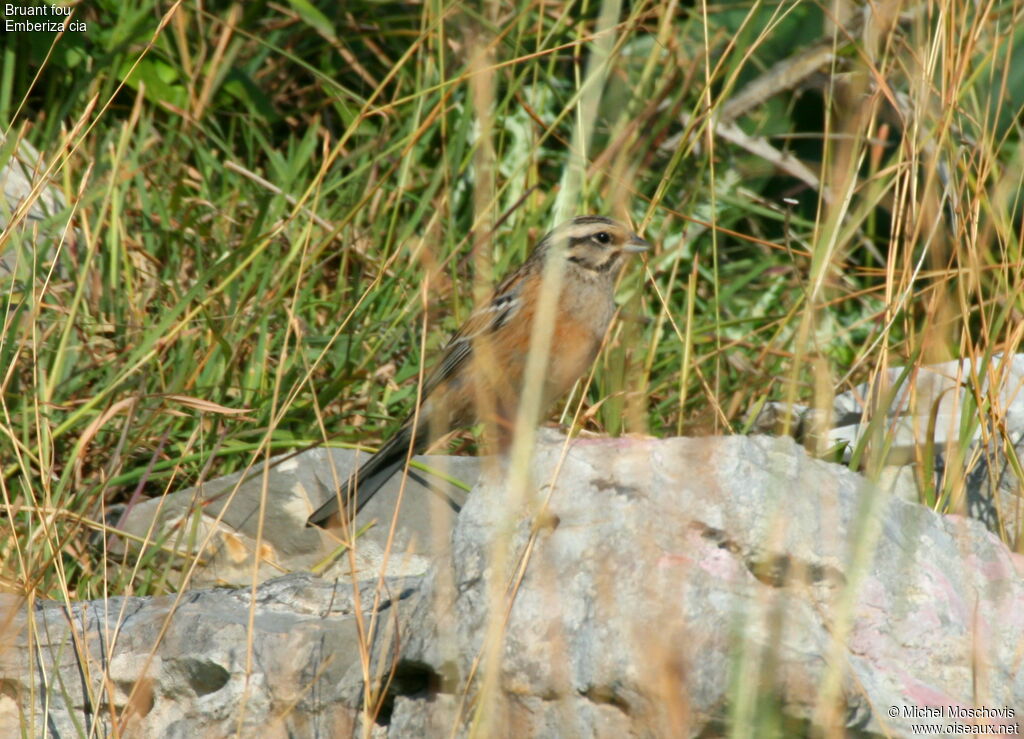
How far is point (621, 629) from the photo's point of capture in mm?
2477

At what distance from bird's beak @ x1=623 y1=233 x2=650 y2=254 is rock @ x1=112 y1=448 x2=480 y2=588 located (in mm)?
1074

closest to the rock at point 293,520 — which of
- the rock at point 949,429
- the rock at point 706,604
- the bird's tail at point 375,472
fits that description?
the bird's tail at point 375,472

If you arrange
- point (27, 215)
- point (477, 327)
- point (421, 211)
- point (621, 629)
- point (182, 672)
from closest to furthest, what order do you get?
point (621, 629), point (182, 672), point (27, 215), point (477, 327), point (421, 211)

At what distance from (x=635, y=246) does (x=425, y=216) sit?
111 centimetres

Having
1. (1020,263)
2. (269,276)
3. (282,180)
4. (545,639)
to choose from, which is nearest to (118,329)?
(269,276)

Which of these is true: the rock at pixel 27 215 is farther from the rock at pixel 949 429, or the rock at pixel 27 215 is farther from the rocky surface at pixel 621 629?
the rock at pixel 949 429

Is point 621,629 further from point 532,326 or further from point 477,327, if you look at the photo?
point 532,326

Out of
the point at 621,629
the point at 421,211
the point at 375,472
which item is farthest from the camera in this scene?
the point at 421,211

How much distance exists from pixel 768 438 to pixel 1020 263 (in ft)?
4.40

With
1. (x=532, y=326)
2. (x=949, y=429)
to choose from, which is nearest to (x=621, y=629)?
(x=949, y=429)

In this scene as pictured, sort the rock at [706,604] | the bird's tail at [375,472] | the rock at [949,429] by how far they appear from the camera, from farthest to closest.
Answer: the bird's tail at [375,472]
the rock at [949,429]
the rock at [706,604]

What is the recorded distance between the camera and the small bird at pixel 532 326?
180 inches

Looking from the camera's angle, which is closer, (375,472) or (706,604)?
(706,604)

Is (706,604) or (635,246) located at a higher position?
(635,246)
